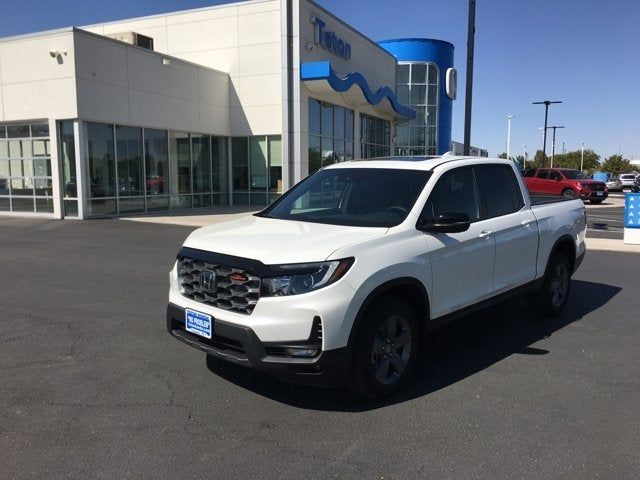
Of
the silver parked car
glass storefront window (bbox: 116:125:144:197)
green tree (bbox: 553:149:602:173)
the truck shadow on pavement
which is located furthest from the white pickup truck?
green tree (bbox: 553:149:602:173)

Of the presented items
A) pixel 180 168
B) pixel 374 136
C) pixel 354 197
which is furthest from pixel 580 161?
pixel 354 197

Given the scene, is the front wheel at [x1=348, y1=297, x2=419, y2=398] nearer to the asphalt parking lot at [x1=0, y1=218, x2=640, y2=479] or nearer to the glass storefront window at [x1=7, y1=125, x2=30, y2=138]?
the asphalt parking lot at [x1=0, y1=218, x2=640, y2=479]

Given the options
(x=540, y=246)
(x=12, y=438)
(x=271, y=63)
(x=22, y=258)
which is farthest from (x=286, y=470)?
(x=271, y=63)

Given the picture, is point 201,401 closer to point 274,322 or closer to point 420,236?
point 274,322

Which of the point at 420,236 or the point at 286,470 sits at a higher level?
the point at 420,236

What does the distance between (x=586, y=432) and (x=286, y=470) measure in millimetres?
2029

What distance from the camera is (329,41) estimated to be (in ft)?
77.4

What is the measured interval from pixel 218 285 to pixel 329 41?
70.4 feet

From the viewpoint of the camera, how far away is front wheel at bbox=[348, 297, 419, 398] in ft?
12.8

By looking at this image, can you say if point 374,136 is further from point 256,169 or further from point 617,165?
point 617,165

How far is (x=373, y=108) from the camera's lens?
28.3m

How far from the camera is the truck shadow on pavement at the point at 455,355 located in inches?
167

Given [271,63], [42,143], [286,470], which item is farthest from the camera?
[271,63]

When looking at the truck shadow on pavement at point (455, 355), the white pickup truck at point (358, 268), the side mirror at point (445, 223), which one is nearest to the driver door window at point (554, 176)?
the truck shadow on pavement at point (455, 355)
